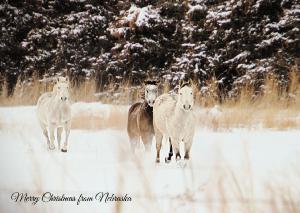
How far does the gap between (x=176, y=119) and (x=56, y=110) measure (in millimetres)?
704

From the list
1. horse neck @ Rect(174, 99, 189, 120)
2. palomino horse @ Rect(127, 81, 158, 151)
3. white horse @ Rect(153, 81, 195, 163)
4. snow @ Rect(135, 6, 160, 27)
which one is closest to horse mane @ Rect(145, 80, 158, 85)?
palomino horse @ Rect(127, 81, 158, 151)

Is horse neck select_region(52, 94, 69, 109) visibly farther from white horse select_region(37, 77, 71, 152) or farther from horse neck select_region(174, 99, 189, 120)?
horse neck select_region(174, 99, 189, 120)

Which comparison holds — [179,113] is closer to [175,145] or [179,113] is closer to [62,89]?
[175,145]

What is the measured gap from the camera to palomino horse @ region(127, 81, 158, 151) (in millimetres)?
3232

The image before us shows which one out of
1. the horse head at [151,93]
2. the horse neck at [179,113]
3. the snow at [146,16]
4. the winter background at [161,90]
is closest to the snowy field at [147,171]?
the winter background at [161,90]

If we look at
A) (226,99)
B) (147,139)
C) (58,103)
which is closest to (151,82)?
(147,139)

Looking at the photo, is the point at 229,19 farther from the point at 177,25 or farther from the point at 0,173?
the point at 0,173

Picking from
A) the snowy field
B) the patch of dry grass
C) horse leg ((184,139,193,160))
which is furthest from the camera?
the patch of dry grass

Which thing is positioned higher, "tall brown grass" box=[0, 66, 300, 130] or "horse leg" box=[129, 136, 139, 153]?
"tall brown grass" box=[0, 66, 300, 130]

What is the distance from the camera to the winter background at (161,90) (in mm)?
3168

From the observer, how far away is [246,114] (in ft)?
10.6

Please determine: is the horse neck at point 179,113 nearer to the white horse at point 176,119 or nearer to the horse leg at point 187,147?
the white horse at point 176,119

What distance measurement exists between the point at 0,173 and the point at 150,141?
92 cm

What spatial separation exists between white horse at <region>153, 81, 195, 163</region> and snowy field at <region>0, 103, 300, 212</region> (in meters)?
0.06
